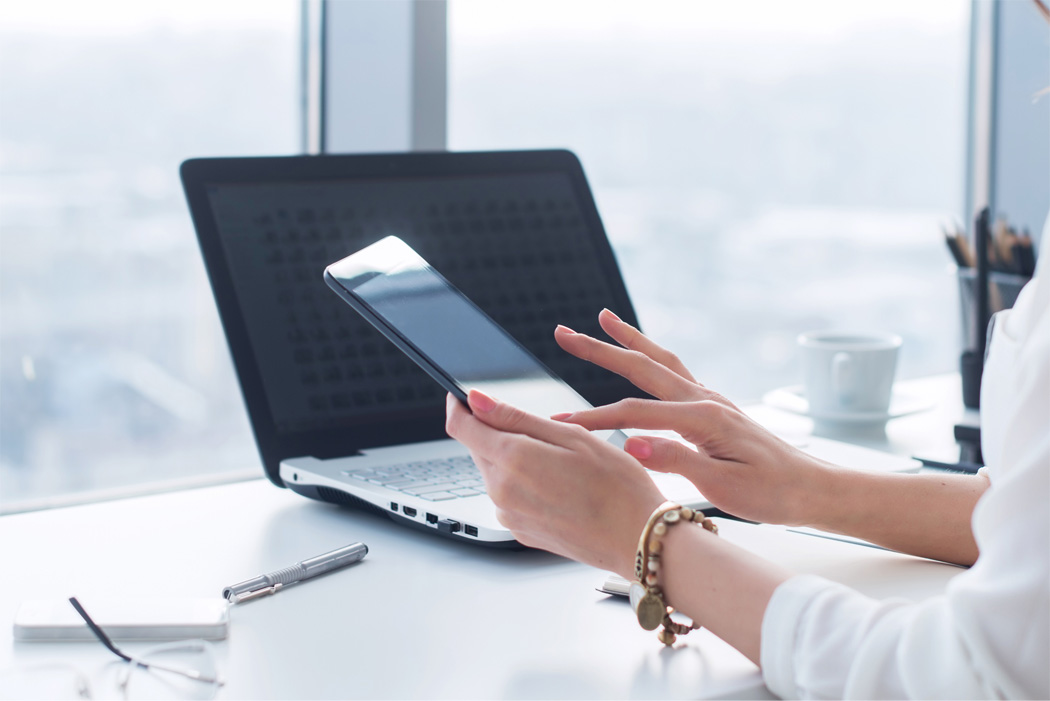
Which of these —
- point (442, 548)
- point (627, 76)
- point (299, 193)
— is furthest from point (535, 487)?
point (627, 76)

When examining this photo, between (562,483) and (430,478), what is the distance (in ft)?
0.85

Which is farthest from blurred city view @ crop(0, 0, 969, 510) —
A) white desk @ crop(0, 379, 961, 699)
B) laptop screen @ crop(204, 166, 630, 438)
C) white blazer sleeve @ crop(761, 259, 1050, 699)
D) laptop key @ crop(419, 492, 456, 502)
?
white blazer sleeve @ crop(761, 259, 1050, 699)

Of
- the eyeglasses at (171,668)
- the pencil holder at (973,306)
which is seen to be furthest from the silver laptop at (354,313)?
the pencil holder at (973,306)

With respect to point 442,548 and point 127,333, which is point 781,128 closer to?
point 127,333

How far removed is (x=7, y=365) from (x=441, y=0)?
2.22ft

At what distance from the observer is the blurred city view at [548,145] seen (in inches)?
43.6

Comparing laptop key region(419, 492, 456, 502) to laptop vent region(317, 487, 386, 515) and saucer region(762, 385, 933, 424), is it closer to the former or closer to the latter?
laptop vent region(317, 487, 386, 515)

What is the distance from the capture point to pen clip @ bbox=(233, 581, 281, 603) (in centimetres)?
60

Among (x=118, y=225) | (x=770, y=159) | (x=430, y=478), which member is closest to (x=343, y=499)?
(x=430, y=478)

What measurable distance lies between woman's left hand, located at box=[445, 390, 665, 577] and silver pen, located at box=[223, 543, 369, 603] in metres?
0.15

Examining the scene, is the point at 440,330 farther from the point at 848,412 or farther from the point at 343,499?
the point at 848,412

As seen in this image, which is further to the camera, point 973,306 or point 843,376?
point 973,306

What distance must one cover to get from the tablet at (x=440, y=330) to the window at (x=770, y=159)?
99 cm

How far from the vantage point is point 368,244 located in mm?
931
